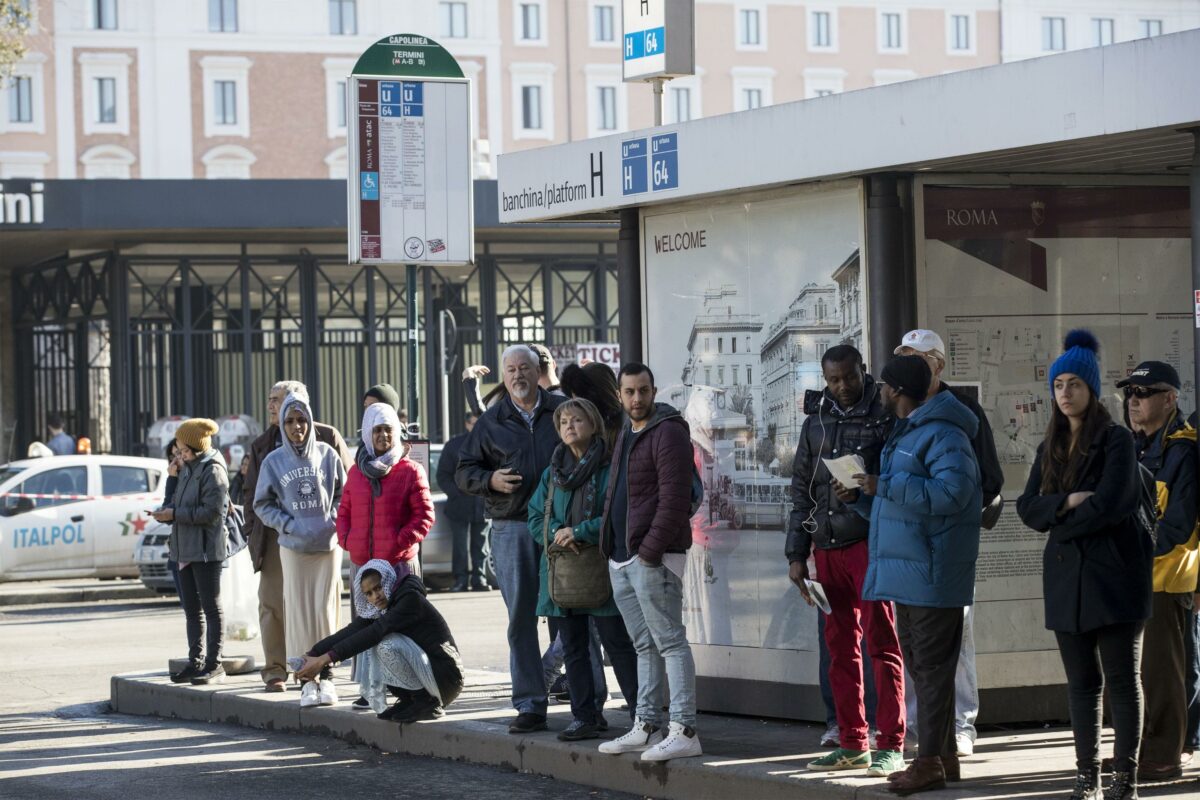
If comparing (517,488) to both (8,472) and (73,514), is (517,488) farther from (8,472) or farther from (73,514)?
(8,472)

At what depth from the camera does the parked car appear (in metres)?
→ 19.9

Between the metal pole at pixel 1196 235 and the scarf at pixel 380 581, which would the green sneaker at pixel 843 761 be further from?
the scarf at pixel 380 581

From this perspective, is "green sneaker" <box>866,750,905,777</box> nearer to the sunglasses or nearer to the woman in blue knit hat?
the woman in blue knit hat

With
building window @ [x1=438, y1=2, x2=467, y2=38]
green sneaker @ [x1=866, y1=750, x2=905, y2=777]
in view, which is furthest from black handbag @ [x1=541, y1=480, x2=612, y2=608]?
building window @ [x1=438, y1=2, x2=467, y2=38]

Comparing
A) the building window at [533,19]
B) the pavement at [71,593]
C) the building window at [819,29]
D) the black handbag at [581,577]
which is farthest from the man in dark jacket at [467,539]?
the building window at [819,29]

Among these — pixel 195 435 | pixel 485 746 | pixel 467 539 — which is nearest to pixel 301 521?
pixel 195 435

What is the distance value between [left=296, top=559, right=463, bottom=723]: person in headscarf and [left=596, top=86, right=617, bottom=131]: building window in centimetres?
6857

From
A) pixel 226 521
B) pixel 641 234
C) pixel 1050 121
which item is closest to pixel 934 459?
pixel 1050 121

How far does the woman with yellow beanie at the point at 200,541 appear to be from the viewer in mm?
11391

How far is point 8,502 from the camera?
784 inches

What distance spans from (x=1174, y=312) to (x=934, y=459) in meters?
2.72

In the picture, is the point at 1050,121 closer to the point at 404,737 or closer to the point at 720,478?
the point at 720,478

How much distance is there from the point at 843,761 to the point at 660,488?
138cm

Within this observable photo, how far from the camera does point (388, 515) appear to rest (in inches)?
384
